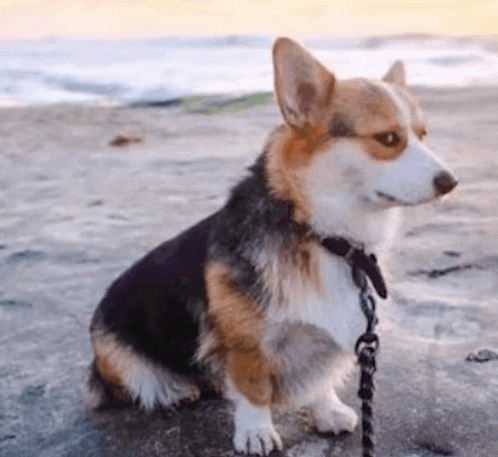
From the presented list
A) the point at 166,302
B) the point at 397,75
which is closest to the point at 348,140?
the point at 397,75

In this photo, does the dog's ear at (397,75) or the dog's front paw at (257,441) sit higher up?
the dog's ear at (397,75)

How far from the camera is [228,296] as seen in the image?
2373 millimetres

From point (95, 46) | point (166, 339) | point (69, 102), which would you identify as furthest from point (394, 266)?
point (95, 46)

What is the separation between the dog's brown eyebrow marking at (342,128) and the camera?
2326 millimetres

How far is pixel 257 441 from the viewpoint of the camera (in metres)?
2.50

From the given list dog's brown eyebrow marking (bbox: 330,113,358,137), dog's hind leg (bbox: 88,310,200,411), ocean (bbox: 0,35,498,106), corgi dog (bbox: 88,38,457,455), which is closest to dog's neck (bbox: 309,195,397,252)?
corgi dog (bbox: 88,38,457,455)

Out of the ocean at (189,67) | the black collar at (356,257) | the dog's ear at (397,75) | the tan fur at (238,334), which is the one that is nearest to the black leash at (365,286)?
the black collar at (356,257)

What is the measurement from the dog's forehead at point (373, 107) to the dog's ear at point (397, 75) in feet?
1.06

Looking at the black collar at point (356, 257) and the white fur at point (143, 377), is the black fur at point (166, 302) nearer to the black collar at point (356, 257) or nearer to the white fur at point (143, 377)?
the white fur at point (143, 377)

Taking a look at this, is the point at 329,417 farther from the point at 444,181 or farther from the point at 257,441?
the point at 444,181

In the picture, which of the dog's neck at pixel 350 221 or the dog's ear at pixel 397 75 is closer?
the dog's neck at pixel 350 221

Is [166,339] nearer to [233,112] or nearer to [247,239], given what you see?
[247,239]

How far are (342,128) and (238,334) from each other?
2.43 ft

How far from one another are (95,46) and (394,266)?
24.9 m
